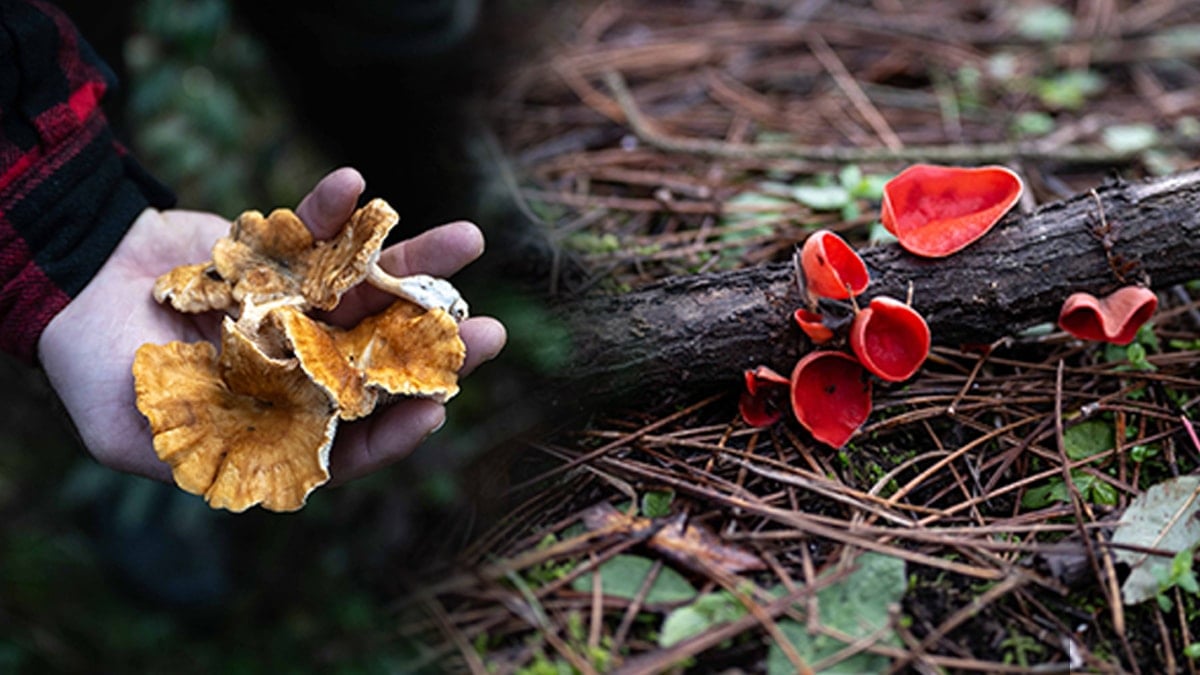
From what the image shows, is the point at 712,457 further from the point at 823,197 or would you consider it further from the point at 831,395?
the point at 823,197

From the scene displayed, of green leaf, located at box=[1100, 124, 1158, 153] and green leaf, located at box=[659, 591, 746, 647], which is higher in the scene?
green leaf, located at box=[659, 591, 746, 647]

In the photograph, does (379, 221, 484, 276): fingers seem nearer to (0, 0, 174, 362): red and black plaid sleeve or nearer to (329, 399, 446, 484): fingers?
(329, 399, 446, 484): fingers

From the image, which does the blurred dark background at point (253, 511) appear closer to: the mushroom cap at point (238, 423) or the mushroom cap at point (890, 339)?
the mushroom cap at point (238, 423)

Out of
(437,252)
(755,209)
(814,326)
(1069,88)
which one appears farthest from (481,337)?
(1069,88)

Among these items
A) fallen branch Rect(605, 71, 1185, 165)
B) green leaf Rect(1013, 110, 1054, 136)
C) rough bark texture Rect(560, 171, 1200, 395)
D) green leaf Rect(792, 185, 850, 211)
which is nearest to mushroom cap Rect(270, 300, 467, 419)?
rough bark texture Rect(560, 171, 1200, 395)

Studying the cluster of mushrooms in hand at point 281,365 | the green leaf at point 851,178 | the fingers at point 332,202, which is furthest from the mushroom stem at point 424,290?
the green leaf at point 851,178

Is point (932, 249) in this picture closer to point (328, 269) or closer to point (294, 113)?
point (328, 269)
